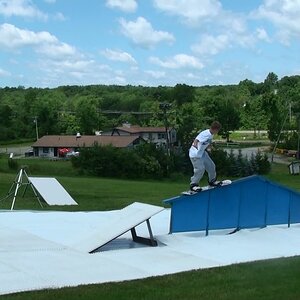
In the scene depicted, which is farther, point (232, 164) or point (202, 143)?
point (232, 164)

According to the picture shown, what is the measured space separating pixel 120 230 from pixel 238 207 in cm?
302

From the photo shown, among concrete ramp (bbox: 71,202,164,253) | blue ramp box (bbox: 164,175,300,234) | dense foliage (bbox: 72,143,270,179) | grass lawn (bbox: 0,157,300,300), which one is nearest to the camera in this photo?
grass lawn (bbox: 0,157,300,300)

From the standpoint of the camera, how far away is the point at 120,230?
9.05m

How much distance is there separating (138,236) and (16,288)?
3705 mm

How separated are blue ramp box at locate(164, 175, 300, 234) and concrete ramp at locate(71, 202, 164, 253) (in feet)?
2.32

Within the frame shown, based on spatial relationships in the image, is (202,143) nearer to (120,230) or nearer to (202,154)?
(202,154)

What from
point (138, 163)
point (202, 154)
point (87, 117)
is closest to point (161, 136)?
point (87, 117)

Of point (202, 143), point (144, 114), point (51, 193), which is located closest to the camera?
point (202, 143)

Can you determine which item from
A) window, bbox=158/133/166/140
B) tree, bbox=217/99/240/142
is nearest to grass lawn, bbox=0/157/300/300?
window, bbox=158/133/166/140

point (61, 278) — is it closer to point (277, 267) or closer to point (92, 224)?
point (277, 267)

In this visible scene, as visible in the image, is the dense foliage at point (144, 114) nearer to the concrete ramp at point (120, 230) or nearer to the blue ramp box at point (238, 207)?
the blue ramp box at point (238, 207)

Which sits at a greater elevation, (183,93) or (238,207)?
(183,93)

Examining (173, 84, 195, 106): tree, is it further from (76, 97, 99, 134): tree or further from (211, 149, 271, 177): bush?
(211, 149, 271, 177): bush

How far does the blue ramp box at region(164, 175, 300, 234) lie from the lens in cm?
1052
